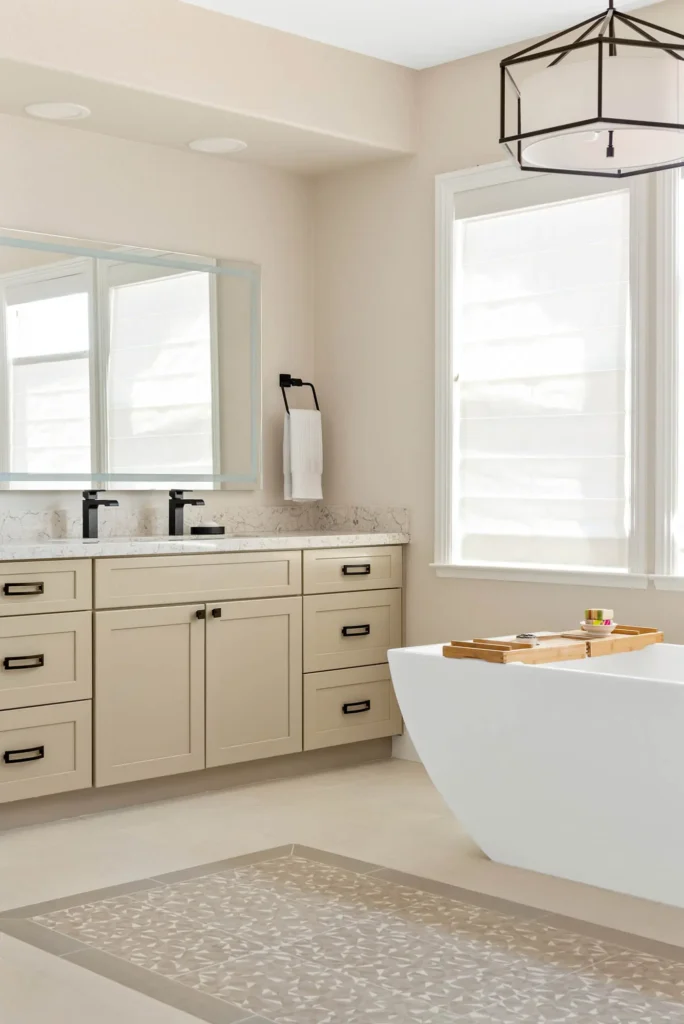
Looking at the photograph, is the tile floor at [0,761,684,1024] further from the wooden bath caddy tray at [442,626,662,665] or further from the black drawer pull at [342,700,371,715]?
the wooden bath caddy tray at [442,626,662,665]

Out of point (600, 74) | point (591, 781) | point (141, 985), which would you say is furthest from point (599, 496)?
point (141, 985)

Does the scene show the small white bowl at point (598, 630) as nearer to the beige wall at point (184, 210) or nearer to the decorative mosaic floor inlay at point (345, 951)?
the decorative mosaic floor inlay at point (345, 951)

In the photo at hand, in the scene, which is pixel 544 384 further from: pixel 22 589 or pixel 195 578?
pixel 22 589

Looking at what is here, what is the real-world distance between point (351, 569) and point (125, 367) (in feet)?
3.77

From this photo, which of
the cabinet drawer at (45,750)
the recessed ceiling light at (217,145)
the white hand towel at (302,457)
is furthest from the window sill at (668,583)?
the recessed ceiling light at (217,145)

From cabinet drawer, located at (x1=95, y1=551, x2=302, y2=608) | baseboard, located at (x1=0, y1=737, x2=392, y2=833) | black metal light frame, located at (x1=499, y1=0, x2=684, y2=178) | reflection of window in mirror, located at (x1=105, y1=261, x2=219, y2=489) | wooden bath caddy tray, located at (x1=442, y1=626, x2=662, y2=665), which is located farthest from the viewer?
reflection of window in mirror, located at (x1=105, y1=261, x2=219, y2=489)

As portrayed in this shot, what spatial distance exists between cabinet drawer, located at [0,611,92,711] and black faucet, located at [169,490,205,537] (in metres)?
0.79

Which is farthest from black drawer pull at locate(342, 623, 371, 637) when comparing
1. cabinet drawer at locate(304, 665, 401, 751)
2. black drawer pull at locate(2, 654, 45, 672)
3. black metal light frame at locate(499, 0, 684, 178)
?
black metal light frame at locate(499, 0, 684, 178)

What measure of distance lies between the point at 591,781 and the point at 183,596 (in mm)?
1646

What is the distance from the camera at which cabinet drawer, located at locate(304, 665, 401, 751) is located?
15.0 feet

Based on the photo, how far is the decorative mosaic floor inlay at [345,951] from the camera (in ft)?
8.07

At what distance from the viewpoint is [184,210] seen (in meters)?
4.77

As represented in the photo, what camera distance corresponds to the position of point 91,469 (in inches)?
176

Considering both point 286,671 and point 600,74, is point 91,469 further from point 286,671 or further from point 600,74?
point 600,74
